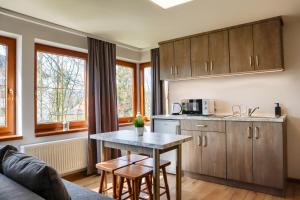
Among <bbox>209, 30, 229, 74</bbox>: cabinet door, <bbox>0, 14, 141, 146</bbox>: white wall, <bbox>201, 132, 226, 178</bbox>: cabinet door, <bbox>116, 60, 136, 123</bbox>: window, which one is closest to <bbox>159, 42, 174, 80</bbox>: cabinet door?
<bbox>209, 30, 229, 74</bbox>: cabinet door

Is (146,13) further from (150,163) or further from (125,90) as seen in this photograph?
(125,90)

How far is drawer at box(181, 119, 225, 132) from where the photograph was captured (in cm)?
324

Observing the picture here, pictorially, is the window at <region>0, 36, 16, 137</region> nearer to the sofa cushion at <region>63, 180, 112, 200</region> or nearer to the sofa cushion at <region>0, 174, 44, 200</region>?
the sofa cushion at <region>63, 180, 112, 200</region>

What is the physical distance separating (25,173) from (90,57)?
8.87ft

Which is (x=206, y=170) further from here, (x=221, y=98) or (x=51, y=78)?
(x=51, y=78)

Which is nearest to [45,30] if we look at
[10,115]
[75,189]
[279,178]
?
[10,115]

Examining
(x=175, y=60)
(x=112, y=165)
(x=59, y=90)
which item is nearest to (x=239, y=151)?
(x=112, y=165)

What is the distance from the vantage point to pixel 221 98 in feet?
12.6

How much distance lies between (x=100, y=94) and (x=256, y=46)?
2.54 meters

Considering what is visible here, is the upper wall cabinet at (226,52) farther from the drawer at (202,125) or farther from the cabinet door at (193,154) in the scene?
the cabinet door at (193,154)

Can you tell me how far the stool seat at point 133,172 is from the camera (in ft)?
6.96

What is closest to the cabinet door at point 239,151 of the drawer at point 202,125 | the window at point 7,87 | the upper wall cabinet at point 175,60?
the drawer at point 202,125

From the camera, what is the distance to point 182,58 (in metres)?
3.92

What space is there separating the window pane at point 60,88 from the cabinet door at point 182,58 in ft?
5.46
